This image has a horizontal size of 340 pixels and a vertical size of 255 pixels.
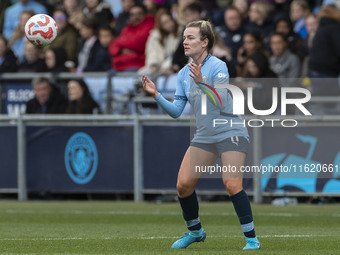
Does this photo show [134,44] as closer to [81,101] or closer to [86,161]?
[81,101]

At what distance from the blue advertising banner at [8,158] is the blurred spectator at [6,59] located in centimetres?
300

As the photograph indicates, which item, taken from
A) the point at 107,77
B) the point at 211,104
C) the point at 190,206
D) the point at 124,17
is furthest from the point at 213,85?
the point at 124,17

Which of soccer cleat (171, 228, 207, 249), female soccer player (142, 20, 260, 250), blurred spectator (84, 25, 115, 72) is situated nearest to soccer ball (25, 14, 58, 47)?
female soccer player (142, 20, 260, 250)

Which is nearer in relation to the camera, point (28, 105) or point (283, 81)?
point (283, 81)

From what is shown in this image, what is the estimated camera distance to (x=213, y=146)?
31.2 ft

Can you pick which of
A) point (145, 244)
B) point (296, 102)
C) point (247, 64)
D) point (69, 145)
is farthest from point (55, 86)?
point (145, 244)

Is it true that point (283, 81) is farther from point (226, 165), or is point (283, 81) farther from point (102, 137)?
point (226, 165)

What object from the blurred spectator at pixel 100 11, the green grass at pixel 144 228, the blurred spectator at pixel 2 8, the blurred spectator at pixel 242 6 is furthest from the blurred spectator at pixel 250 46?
the blurred spectator at pixel 2 8

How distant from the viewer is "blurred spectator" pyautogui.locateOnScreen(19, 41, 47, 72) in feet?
65.8

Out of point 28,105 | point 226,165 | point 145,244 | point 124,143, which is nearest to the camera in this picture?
point 226,165

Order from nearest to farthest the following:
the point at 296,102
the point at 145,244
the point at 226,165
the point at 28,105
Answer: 1. the point at 226,165
2. the point at 145,244
3. the point at 296,102
4. the point at 28,105

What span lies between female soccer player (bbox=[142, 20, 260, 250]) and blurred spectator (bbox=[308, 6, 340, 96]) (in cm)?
704

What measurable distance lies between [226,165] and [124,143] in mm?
7769

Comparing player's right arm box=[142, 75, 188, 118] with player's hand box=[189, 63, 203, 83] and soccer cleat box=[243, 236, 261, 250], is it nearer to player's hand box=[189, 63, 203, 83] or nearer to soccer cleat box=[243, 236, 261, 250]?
player's hand box=[189, 63, 203, 83]
